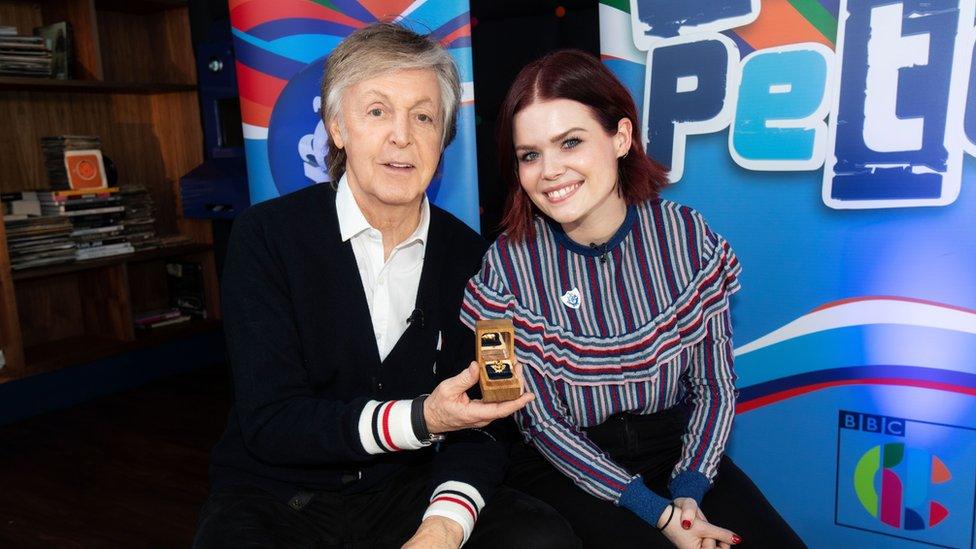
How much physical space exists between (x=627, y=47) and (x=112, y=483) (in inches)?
96.5

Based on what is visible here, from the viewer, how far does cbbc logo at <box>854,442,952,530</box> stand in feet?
5.84

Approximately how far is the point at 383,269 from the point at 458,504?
51cm

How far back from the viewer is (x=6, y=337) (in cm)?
333

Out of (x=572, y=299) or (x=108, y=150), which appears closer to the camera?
(x=572, y=299)

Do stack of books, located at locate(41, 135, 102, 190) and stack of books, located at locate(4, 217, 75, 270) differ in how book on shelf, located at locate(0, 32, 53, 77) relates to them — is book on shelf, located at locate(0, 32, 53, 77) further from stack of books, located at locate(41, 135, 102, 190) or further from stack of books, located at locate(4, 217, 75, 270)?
stack of books, located at locate(4, 217, 75, 270)

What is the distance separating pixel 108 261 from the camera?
3736 millimetres

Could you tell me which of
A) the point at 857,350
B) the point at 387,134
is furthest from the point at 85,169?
the point at 857,350

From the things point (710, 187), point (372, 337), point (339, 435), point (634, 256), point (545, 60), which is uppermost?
point (545, 60)

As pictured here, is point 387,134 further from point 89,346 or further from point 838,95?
point 89,346

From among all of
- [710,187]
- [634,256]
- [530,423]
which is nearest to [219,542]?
[530,423]

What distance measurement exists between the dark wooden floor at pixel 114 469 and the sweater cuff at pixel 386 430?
4.57 feet

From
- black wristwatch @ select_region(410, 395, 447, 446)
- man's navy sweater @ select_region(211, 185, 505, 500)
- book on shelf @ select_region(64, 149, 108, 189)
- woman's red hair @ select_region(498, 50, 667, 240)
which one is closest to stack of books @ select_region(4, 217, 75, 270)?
book on shelf @ select_region(64, 149, 108, 189)

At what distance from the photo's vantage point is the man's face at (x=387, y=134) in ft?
4.96

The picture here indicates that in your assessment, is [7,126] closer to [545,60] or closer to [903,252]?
[545,60]
